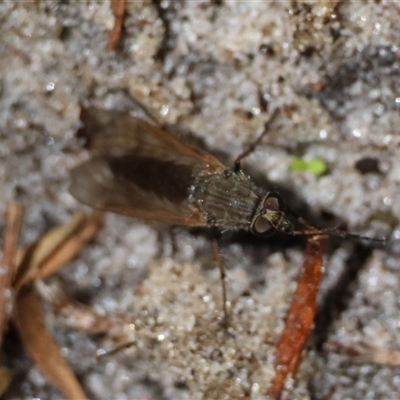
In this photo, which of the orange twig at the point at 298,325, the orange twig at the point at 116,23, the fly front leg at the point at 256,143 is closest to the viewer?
the orange twig at the point at 298,325

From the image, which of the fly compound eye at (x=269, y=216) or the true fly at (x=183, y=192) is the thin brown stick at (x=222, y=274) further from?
the fly compound eye at (x=269, y=216)

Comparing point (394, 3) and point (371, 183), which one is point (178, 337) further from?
point (394, 3)

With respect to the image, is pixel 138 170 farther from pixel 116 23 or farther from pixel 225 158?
pixel 116 23

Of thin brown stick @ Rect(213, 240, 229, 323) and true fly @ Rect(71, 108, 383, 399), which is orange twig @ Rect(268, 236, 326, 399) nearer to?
true fly @ Rect(71, 108, 383, 399)

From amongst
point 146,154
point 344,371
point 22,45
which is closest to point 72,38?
point 22,45

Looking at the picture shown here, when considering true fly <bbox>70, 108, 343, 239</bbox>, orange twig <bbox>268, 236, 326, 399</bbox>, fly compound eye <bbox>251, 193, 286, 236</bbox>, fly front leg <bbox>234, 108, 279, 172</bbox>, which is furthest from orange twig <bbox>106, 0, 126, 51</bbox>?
orange twig <bbox>268, 236, 326, 399</bbox>

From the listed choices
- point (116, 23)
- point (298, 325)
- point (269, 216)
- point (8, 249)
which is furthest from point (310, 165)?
point (8, 249)

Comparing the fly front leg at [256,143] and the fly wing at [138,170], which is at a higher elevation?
the fly front leg at [256,143]

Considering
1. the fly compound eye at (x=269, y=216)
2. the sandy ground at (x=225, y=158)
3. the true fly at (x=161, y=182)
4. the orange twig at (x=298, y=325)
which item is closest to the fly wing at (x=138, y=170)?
the true fly at (x=161, y=182)
